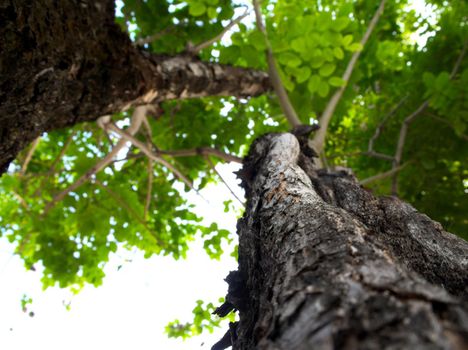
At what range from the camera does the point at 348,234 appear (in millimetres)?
796

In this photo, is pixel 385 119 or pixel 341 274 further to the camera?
pixel 385 119

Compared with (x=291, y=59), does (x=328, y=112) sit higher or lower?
lower

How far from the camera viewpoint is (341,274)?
0.63 metres

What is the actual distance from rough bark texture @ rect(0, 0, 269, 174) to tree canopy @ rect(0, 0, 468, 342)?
2.28 feet

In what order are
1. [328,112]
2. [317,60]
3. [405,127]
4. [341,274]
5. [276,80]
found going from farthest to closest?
[405,127], [328,112], [276,80], [317,60], [341,274]

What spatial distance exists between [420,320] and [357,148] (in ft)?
16.7

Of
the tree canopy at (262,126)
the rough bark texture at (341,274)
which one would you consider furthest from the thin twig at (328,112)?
the rough bark texture at (341,274)

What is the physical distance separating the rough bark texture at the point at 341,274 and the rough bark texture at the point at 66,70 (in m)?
1.14

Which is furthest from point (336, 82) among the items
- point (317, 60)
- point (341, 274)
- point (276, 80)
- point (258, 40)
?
point (341, 274)

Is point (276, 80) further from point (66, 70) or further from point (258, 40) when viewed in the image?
point (66, 70)

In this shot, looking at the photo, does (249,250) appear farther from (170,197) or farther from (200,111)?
(170,197)

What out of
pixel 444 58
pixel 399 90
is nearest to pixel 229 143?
pixel 399 90

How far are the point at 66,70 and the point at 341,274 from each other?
182cm

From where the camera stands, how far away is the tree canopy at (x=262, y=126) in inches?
131
